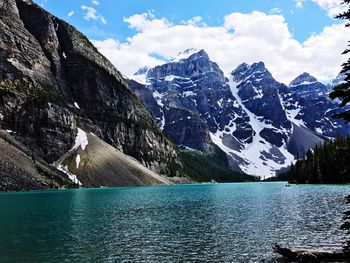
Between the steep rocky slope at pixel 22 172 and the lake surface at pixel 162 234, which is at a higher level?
the steep rocky slope at pixel 22 172

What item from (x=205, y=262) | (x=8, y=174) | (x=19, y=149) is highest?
(x=19, y=149)

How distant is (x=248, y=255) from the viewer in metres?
41.0

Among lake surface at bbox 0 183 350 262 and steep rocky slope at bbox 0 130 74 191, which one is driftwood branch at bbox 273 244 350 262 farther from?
steep rocky slope at bbox 0 130 74 191

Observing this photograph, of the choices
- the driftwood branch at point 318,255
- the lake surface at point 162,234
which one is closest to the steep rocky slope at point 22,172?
the lake surface at point 162,234

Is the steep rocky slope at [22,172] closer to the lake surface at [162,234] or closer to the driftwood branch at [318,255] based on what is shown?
the lake surface at [162,234]

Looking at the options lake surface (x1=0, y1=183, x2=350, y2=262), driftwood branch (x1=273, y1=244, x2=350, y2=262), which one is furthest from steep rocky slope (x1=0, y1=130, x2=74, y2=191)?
driftwood branch (x1=273, y1=244, x2=350, y2=262)

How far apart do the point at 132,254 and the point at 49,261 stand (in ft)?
28.1

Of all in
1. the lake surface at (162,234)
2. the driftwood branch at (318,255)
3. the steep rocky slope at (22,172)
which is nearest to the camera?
the driftwood branch at (318,255)

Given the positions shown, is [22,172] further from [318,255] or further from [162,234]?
[318,255]

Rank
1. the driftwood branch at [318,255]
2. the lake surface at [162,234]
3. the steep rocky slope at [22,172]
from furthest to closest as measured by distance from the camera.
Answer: the steep rocky slope at [22,172], the lake surface at [162,234], the driftwood branch at [318,255]

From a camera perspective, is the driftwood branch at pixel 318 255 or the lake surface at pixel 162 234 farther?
the lake surface at pixel 162 234

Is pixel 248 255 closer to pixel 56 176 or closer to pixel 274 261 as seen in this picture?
pixel 274 261

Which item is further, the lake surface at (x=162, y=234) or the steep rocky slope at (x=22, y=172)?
the steep rocky slope at (x=22, y=172)

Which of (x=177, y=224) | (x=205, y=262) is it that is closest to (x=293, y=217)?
Result: (x=177, y=224)
